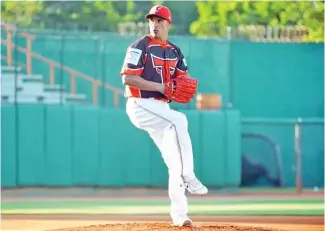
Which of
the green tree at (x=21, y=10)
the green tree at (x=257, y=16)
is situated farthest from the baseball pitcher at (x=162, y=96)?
the green tree at (x=21, y=10)

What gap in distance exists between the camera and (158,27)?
23.3ft

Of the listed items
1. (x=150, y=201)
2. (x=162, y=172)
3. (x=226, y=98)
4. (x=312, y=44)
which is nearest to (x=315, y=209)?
(x=150, y=201)

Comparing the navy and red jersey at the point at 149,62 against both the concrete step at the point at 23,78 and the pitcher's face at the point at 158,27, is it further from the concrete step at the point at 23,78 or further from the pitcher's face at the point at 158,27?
the concrete step at the point at 23,78

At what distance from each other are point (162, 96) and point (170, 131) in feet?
0.94

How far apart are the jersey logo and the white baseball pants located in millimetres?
209

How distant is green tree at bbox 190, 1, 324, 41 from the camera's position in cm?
2147

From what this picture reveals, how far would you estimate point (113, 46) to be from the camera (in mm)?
16297

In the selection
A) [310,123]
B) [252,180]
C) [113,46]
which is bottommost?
[252,180]

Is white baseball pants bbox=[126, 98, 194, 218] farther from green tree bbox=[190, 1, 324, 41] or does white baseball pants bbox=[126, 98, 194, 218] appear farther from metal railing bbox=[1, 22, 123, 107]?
green tree bbox=[190, 1, 324, 41]

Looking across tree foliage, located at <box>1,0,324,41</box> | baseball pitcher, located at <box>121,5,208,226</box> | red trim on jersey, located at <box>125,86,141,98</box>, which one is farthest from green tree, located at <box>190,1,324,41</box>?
red trim on jersey, located at <box>125,86,141,98</box>

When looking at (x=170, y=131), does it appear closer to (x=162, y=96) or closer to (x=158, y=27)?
(x=162, y=96)

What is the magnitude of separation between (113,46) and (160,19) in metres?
9.29

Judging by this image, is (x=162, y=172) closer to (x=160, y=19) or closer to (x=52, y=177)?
(x=52, y=177)

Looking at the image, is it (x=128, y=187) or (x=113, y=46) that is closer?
(x=128, y=187)
